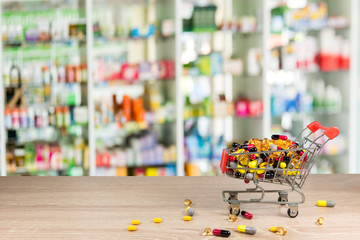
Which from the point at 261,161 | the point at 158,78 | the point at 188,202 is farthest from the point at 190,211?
the point at 158,78

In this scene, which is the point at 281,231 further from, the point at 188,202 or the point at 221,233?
the point at 188,202

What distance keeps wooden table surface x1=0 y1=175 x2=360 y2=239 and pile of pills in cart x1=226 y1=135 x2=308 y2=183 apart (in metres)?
0.10

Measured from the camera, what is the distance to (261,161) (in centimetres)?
102

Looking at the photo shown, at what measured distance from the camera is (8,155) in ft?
14.1

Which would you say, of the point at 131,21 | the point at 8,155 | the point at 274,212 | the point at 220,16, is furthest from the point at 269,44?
the point at 274,212

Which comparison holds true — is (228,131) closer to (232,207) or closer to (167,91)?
(167,91)

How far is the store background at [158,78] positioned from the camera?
4.19 m

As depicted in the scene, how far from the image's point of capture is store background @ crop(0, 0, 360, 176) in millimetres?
4191

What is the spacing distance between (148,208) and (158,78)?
3.18 m

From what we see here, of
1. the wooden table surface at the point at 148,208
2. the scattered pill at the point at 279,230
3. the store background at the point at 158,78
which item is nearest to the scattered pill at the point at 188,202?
the wooden table surface at the point at 148,208

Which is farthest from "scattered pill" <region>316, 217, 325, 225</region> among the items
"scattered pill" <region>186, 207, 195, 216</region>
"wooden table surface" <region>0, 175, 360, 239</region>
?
"scattered pill" <region>186, 207, 195, 216</region>

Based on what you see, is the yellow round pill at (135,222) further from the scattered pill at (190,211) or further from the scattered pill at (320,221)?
the scattered pill at (320,221)

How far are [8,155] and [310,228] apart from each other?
3.79 metres

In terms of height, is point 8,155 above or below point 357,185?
below
